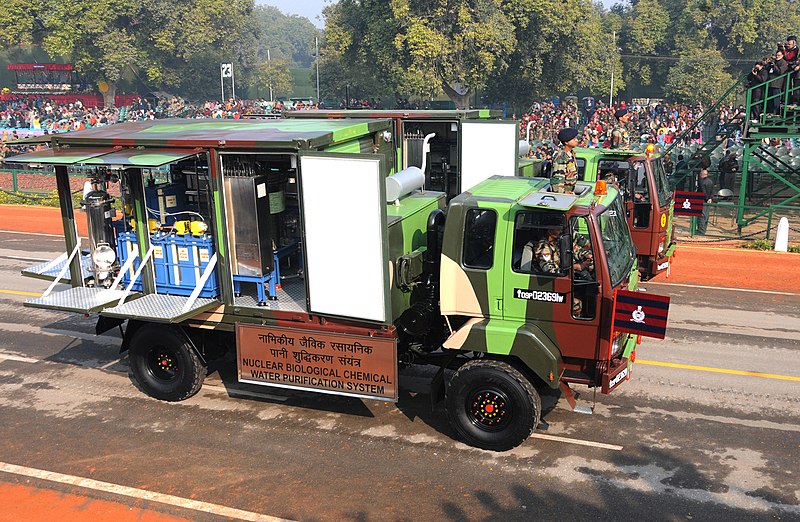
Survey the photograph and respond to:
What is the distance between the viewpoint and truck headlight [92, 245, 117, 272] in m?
9.43

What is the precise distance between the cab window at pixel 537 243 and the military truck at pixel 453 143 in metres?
5.50

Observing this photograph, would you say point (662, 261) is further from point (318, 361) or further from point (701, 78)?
point (701, 78)

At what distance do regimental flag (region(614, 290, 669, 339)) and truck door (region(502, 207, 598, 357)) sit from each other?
289 millimetres

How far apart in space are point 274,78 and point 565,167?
7842 cm

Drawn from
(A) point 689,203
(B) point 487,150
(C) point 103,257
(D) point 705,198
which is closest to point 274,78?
(D) point 705,198

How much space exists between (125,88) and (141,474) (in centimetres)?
6945

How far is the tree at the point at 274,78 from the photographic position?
269 feet

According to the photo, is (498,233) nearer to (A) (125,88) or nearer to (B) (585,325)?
(B) (585,325)

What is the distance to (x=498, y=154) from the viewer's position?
1350 centimetres

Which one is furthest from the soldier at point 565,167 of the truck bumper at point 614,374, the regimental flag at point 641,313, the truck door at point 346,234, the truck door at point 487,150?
the truck door at point 487,150

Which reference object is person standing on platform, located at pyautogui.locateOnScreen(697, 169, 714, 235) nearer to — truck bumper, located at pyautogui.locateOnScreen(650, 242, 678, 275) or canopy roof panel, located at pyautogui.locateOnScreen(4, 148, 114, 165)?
truck bumper, located at pyautogui.locateOnScreen(650, 242, 678, 275)

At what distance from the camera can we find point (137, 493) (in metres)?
7.42

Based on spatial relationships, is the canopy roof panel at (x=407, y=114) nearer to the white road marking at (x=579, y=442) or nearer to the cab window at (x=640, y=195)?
the cab window at (x=640, y=195)

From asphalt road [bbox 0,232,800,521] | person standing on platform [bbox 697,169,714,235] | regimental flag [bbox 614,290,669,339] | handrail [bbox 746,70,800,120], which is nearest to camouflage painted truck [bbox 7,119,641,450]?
regimental flag [bbox 614,290,669,339]
